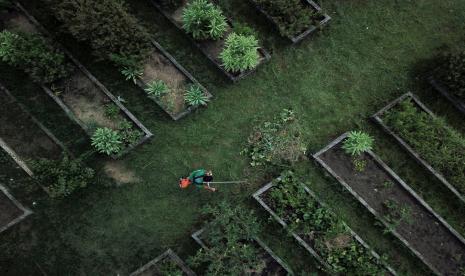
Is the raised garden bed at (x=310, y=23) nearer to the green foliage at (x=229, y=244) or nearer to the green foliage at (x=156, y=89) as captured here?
the green foliage at (x=156, y=89)

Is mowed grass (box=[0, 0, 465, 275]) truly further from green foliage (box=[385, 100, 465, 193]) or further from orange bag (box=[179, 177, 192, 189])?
green foliage (box=[385, 100, 465, 193])

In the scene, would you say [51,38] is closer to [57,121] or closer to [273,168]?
[57,121]

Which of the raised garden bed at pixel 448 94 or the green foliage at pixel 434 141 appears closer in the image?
the green foliage at pixel 434 141

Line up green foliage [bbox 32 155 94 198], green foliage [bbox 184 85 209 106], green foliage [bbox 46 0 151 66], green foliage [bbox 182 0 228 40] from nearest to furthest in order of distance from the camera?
green foliage [bbox 32 155 94 198], green foliage [bbox 46 0 151 66], green foliage [bbox 182 0 228 40], green foliage [bbox 184 85 209 106]

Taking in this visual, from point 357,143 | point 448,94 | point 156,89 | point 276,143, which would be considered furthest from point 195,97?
point 448,94

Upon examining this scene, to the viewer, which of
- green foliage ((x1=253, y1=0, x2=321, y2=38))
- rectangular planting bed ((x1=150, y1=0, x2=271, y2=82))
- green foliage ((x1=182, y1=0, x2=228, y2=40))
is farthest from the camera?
rectangular planting bed ((x1=150, y1=0, x2=271, y2=82))

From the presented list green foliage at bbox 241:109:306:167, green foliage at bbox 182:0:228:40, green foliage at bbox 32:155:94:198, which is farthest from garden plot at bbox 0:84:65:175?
green foliage at bbox 241:109:306:167

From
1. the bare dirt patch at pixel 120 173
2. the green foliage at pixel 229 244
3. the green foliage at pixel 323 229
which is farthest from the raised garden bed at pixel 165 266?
the green foliage at pixel 323 229
